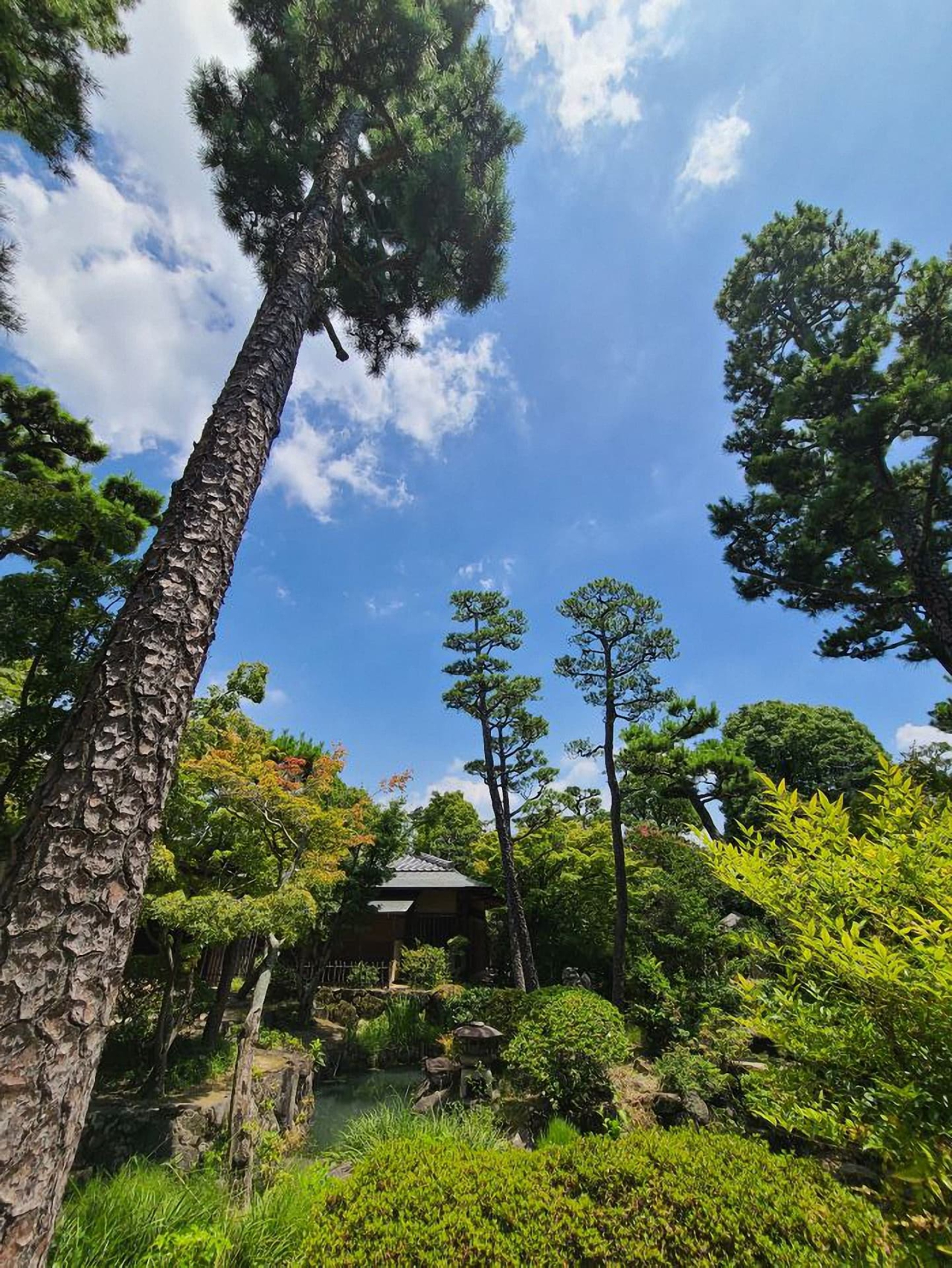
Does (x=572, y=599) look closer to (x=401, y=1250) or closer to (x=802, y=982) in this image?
(x=802, y=982)

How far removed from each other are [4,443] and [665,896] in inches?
638

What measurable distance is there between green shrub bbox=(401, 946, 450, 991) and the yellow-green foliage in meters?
12.9

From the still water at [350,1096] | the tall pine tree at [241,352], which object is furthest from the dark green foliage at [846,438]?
the still water at [350,1096]

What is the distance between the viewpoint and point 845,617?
8922mm

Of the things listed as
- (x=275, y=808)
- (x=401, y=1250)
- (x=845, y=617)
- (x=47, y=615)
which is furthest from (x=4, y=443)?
(x=845, y=617)

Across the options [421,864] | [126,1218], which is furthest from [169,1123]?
[421,864]

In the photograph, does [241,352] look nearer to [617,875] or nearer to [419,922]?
[617,875]

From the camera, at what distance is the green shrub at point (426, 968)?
13188 mm

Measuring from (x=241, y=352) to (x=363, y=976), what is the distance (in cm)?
1554

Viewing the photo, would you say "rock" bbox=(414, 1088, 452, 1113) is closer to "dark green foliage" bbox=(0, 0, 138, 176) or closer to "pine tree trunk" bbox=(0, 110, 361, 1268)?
"pine tree trunk" bbox=(0, 110, 361, 1268)

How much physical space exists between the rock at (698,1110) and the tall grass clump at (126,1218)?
4.96 metres

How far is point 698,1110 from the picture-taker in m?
5.66

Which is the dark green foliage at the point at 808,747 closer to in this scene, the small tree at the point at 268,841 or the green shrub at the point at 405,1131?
the green shrub at the point at 405,1131

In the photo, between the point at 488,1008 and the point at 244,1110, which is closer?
the point at 244,1110
